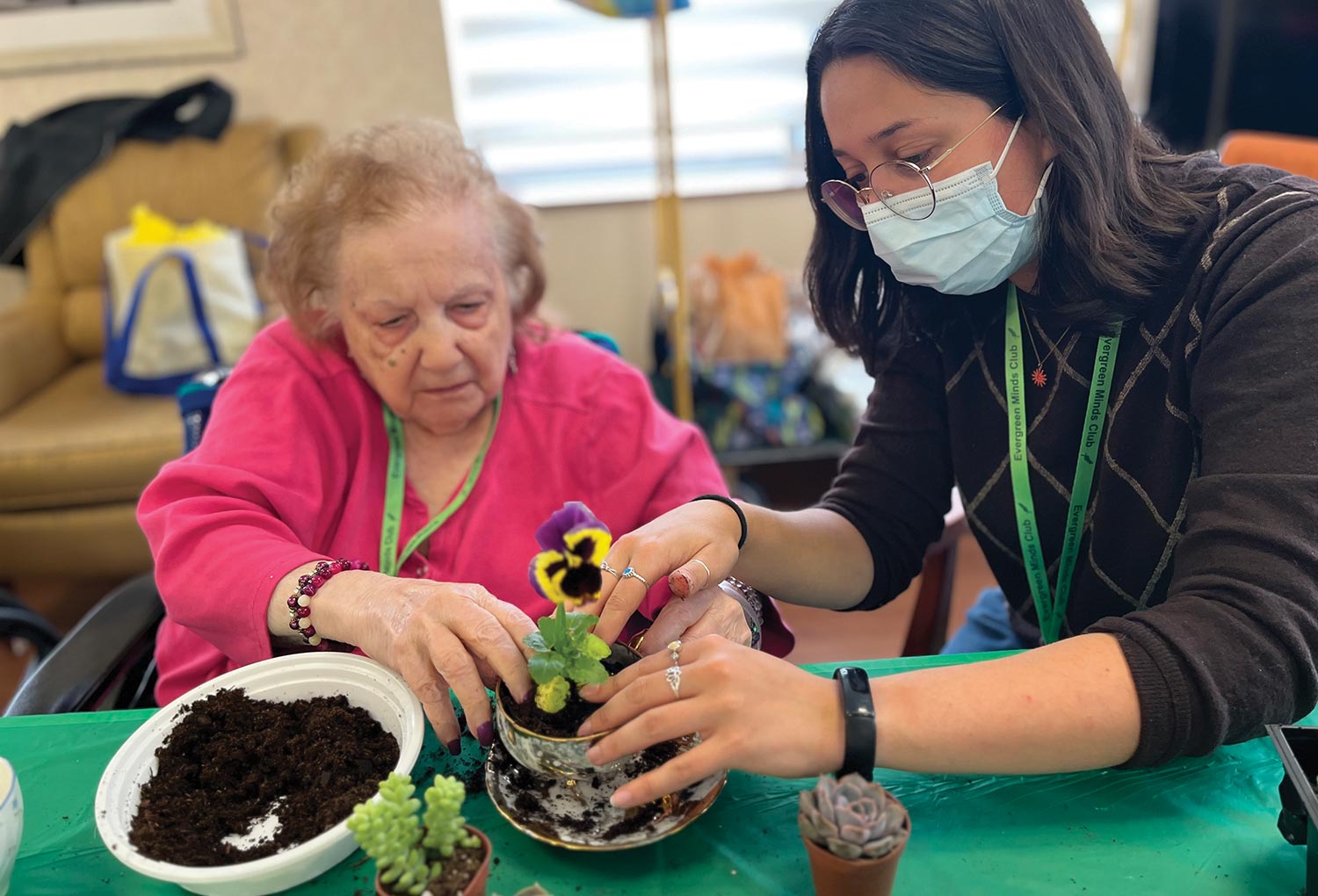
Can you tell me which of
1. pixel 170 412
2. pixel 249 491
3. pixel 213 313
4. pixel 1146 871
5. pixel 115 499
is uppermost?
pixel 249 491

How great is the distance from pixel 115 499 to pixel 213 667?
71.4 inches

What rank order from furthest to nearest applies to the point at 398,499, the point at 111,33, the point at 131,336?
1. the point at 111,33
2. the point at 131,336
3. the point at 398,499

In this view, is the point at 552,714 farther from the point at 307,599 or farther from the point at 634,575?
the point at 307,599

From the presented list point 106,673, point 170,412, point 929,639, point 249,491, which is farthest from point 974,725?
point 170,412

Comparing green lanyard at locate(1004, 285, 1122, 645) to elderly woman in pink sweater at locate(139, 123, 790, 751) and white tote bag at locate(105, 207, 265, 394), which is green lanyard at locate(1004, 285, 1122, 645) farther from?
white tote bag at locate(105, 207, 265, 394)

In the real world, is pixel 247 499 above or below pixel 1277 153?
below

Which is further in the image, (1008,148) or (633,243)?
(633,243)

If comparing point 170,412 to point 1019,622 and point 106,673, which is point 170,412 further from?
point 1019,622

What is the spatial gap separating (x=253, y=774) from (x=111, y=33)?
11.6 ft

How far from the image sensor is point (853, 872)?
0.75 metres

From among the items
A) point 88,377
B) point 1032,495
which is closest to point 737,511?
point 1032,495

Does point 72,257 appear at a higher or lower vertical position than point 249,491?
lower

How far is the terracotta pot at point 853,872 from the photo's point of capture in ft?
2.46

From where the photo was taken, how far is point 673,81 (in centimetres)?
394
